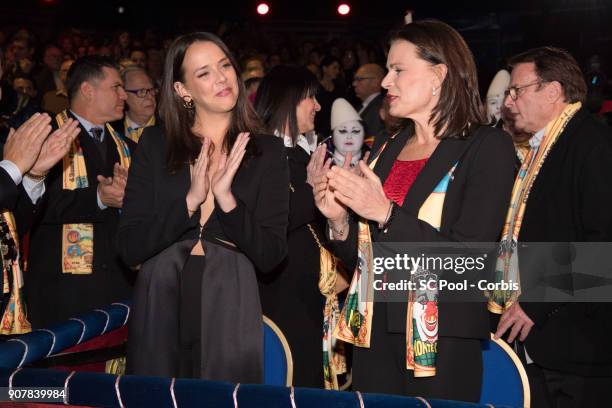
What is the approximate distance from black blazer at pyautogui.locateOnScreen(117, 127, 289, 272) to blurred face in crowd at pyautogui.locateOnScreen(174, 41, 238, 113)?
18 cm

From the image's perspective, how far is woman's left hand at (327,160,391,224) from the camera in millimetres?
2379

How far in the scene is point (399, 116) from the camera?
2674 mm

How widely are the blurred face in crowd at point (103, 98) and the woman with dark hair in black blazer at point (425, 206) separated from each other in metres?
2.61

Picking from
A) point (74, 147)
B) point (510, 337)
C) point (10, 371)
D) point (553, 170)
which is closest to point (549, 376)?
point (510, 337)

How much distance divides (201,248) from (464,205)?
0.92m

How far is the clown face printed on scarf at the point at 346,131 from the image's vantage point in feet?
20.3

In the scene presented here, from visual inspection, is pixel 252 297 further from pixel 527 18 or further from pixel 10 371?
pixel 527 18

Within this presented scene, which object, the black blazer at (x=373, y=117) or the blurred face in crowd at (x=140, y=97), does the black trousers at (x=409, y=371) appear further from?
the black blazer at (x=373, y=117)

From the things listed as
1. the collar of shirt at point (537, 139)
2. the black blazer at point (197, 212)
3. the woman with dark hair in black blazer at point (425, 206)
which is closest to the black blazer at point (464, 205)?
the woman with dark hair in black blazer at point (425, 206)

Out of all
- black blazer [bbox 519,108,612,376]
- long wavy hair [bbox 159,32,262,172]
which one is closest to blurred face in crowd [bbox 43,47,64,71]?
long wavy hair [bbox 159,32,262,172]

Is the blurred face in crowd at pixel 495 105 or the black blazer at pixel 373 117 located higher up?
the black blazer at pixel 373 117

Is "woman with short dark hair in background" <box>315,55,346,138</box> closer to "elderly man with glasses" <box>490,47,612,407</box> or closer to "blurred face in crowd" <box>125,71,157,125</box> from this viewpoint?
"blurred face in crowd" <box>125,71,157,125</box>

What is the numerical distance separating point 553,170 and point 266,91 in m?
1.72

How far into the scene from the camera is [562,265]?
321 cm
